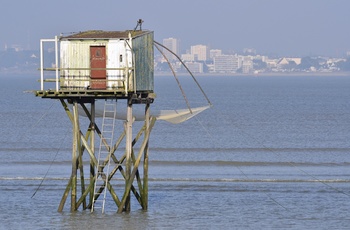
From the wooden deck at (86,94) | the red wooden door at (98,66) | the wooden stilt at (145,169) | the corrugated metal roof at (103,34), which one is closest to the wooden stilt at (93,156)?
the wooden stilt at (145,169)

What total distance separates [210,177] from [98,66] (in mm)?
16006

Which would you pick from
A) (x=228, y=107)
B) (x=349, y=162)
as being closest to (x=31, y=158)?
(x=349, y=162)

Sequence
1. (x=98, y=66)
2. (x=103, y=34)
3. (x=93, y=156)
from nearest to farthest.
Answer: (x=98, y=66) < (x=93, y=156) < (x=103, y=34)

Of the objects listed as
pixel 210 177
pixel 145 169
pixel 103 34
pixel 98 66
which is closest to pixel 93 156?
pixel 145 169

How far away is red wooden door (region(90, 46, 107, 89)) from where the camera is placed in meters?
32.1

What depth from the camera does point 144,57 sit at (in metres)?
33.4

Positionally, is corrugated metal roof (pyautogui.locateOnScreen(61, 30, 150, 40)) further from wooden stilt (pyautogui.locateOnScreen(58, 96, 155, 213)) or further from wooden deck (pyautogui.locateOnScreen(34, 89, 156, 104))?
wooden stilt (pyautogui.locateOnScreen(58, 96, 155, 213))

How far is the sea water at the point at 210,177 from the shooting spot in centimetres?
3350

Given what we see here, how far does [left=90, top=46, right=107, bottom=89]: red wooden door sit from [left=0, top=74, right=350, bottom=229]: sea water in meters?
4.51

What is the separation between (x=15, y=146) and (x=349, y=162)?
22.7 metres

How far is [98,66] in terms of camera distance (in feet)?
105

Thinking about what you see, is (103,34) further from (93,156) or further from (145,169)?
(145,169)

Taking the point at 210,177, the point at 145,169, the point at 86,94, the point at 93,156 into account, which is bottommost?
the point at 210,177

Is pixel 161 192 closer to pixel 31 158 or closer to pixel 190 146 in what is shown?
pixel 31 158
